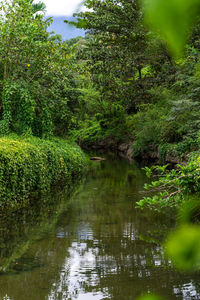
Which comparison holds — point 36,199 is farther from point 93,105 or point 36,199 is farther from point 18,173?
point 93,105

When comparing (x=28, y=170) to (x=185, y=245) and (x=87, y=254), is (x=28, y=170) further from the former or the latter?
(x=185, y=245)

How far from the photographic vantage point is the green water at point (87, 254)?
16.2 ft

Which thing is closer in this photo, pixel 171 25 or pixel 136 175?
pixel 171 25

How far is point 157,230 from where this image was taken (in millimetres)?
7797

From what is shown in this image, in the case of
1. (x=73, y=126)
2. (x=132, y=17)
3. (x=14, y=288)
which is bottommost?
(x=14, y=288)

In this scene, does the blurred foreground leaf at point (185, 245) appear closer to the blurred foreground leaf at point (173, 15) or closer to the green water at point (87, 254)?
A: the blurred foreground leaf at point (173, 15)

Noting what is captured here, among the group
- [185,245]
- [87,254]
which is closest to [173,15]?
[185,245]

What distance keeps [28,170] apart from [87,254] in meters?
4.93

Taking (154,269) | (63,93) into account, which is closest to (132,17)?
(63,93)

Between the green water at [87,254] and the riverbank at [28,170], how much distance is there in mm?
579

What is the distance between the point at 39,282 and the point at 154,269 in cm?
183

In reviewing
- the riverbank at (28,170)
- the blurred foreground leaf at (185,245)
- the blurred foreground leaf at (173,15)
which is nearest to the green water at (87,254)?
the riverbank at (28,170)

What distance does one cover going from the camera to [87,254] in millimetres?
6379

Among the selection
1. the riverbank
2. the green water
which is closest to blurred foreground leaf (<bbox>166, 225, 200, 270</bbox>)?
the green water
